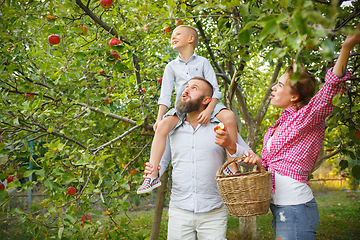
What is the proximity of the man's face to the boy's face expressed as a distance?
0.52 metres

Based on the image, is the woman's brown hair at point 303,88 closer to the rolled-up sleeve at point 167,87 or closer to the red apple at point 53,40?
the rolled-up sleeve at point 167,87

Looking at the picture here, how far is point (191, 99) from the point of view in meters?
1.99

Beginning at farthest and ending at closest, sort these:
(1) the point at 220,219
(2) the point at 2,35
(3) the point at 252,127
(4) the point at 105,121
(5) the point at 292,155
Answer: (3) the point at 252,127
(4) the point at 105,121
(2) the point at 2,35
(1) the point at 220,219
(5) the point at 292,155

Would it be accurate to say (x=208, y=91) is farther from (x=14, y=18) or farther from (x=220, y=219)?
(x=14, y=18)

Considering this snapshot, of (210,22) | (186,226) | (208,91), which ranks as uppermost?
(210,22)

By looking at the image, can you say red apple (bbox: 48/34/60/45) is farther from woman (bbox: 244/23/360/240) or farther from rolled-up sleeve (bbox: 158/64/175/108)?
woman (bbox: 244/23/360/240)

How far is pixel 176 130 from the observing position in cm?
204

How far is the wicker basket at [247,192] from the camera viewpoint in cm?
140

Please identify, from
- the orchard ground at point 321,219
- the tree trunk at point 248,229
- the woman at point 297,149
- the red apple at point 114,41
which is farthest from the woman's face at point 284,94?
the tree trunk at point 248,229

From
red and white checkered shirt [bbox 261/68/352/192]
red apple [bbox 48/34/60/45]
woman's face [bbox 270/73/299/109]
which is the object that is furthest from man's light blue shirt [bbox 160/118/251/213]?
red apple [bbox 48/34/60/45]

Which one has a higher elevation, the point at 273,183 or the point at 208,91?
the point at 208,91

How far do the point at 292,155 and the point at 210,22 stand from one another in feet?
12.9

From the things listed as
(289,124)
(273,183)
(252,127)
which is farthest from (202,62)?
(252,127)

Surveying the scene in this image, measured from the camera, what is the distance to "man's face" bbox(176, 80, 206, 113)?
6.50ft
